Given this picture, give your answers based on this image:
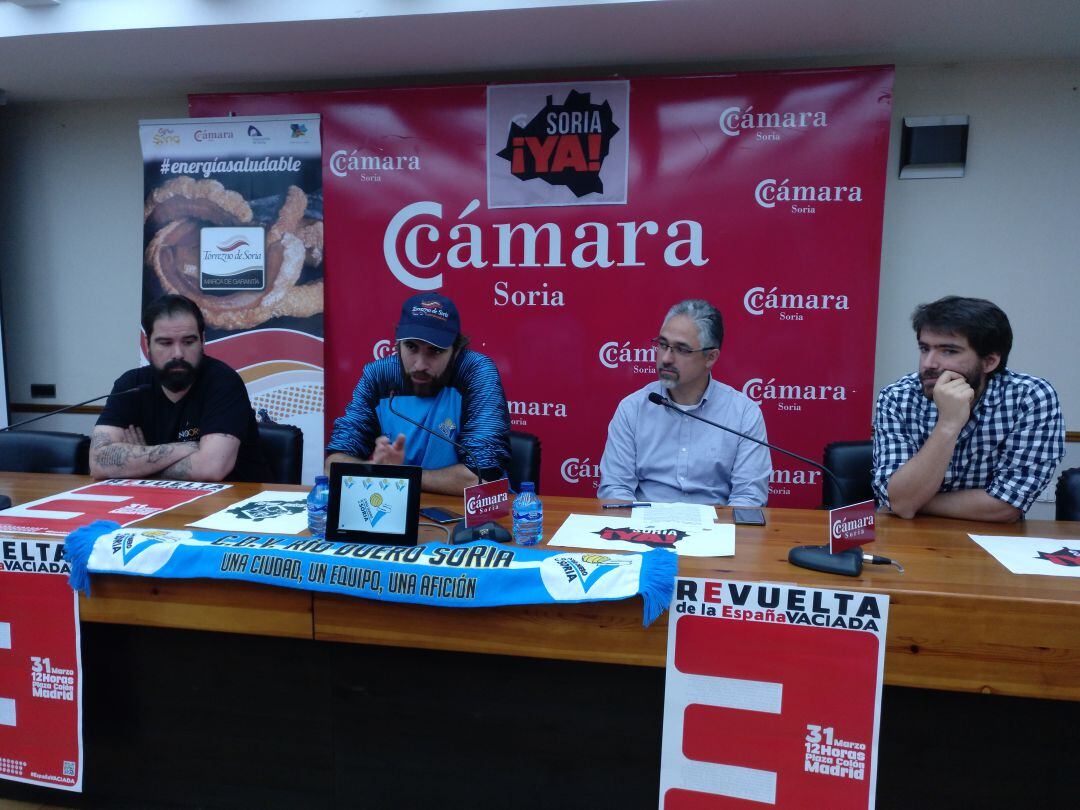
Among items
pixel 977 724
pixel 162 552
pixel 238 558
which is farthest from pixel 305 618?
pixel 977 724

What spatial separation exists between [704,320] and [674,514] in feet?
2.19

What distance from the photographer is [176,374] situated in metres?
2.29

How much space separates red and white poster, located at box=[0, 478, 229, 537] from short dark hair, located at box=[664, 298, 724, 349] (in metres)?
1.43

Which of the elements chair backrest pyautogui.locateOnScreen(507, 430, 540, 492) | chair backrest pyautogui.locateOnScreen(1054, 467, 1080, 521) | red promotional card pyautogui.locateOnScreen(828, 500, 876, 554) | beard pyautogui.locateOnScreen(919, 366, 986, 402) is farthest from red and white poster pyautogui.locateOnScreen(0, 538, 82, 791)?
chair backrest pyautogui.locateOnScreen(1054, 467, 1080, 521)

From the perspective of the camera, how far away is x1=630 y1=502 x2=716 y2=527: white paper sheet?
1.72m

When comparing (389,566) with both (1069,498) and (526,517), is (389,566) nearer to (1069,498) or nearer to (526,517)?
(526,517)

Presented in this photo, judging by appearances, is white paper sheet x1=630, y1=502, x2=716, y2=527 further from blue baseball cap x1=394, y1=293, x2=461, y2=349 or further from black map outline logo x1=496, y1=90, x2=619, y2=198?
black map outline logo x1=496, y1=90, x2=619, y2=198

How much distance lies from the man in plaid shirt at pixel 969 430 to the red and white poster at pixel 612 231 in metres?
1.30

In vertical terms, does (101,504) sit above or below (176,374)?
below

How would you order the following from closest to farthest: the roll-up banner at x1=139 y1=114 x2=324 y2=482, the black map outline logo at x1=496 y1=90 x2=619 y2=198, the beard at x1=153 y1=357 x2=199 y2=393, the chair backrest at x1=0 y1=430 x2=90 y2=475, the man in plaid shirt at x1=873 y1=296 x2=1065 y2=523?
1. the man in plaid shirt at x1=873 y1=296 x2=1065 y2=523
2. the beard at x1=153 y1=357 x2=199 y2=393
3. the chair backrest at x1=0 y1=430 x2=90 y2=475
4. the black map outline logo at x1=496 y1=90 x2=619 y2=198
5. the roll-up banner at x1=139 y1=114 x2=324 y2=482

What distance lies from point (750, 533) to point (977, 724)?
529mm

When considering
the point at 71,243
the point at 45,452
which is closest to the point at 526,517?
the point at 45,452

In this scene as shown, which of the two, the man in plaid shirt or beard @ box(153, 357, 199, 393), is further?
beard @ box(153, 357, 199, 393)

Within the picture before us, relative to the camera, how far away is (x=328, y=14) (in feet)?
8.98
